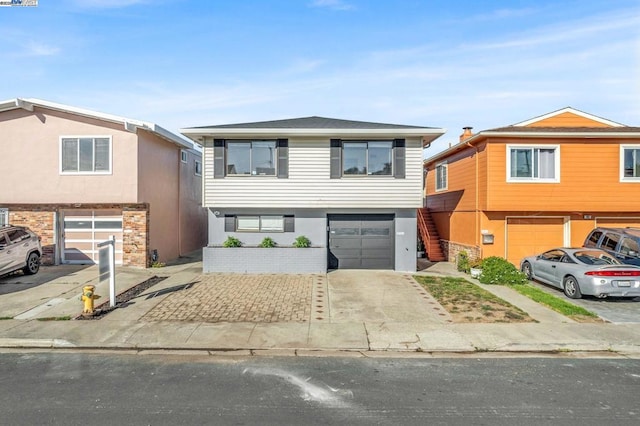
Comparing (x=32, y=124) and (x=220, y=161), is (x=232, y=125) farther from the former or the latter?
(x=32, y=124)

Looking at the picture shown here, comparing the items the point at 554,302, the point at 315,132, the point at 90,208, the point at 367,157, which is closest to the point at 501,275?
the point at 554,302

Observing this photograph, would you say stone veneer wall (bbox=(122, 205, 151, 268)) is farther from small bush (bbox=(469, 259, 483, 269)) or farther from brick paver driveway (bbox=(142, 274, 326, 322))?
small bush (bbox=(469, 259, 483, 269))

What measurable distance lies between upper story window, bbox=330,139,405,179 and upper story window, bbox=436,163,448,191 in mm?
6399

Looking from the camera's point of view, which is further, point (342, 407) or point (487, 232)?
point (487, 232)

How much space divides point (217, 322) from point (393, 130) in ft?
30.3

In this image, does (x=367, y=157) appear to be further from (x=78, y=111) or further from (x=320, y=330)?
(x=78, y=111)

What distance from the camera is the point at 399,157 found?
15.1 metres

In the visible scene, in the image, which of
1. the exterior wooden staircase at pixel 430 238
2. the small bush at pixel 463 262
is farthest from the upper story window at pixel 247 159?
the exterior wooden staircase at pixel 430 238

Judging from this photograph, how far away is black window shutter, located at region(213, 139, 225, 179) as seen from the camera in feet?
49.7

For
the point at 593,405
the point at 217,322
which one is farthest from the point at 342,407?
the point at 217,322

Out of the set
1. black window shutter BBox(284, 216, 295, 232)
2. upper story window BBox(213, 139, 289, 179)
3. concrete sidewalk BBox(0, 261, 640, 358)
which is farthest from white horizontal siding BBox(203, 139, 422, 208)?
concrete sidewalk BBox(0, 261, 640, 358)

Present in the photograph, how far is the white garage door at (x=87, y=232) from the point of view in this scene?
51.8 ft

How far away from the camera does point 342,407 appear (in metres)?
5.13

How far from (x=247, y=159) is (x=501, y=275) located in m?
9.96
